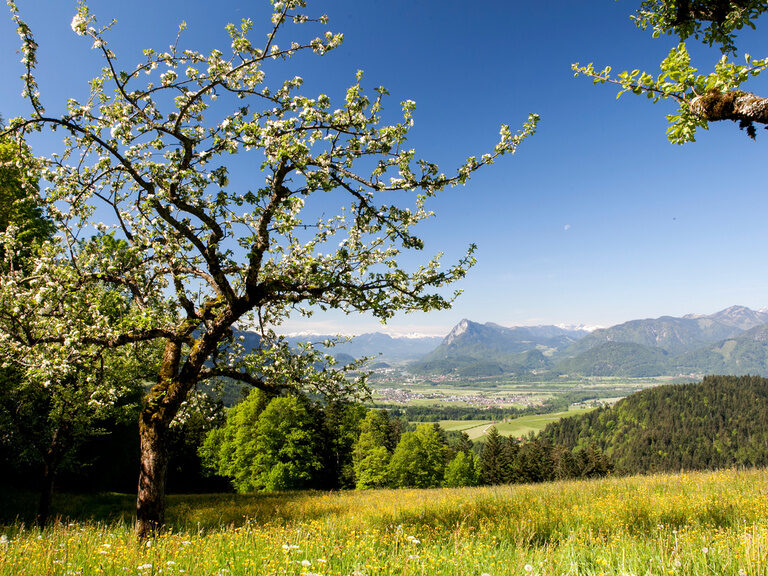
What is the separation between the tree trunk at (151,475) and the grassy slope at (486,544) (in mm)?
677

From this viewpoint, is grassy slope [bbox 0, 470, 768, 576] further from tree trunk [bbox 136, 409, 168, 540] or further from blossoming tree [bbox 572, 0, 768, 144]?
blossoming tree [bbox 572, 0, 768, 144]

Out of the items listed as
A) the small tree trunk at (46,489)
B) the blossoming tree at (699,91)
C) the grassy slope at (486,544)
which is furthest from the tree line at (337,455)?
the blossoming tree at (699,91)

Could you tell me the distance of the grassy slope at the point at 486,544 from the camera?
465 centimetres

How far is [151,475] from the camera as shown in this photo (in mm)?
8703

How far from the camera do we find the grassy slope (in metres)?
4.65

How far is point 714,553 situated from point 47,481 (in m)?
24.9

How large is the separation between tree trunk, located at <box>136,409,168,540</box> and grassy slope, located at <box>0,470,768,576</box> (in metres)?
0.68

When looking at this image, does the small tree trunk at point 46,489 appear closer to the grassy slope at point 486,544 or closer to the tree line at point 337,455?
the grassy slope at point 486,544

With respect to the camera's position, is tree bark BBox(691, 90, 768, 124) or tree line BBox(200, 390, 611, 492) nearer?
tree bark BBox(691, 90, 768, 124)

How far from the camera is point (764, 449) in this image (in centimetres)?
16225

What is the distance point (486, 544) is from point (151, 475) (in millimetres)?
7824

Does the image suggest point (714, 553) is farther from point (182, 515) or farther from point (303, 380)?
point (182, 515)

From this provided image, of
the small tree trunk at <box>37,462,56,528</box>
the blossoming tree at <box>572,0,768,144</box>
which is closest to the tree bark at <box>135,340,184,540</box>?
the blossoming tree at <box>572,0,768,144</box>

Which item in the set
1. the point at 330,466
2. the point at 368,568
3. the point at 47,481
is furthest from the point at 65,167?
the point at 330,466
